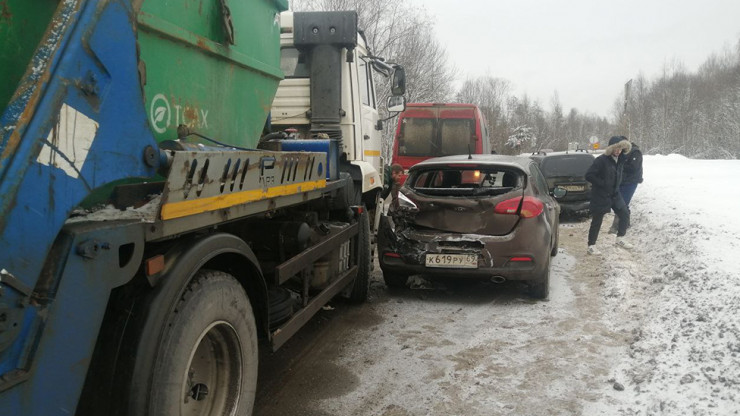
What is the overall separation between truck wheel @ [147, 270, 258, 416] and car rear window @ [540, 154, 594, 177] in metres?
11.0

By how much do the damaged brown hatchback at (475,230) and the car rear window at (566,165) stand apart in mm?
6888

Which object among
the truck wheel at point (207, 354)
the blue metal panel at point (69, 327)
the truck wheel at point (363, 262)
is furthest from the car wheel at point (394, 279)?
the blue metal panel at point (69, 327)

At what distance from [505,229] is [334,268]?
6.55 feet

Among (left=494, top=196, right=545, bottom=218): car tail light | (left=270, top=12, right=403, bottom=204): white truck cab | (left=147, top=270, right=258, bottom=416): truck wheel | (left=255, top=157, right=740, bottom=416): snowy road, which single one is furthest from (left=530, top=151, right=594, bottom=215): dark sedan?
(left=147, top=270, right=258, bottom=416): truck wheel

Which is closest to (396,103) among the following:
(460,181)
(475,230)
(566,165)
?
(460,181)

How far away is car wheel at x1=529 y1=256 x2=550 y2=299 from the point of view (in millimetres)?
5695

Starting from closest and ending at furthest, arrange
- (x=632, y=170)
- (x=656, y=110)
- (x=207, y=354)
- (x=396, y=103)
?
(x=207, y=354) → (x=396, y=103) → (x=632, y=170) → (x=656, y=110)

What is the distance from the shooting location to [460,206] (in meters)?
5.68

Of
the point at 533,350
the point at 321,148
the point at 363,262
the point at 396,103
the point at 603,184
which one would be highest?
the point at 396,103

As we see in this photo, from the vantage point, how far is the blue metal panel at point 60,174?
1452 millimetres

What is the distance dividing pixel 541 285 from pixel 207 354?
419 centimetres

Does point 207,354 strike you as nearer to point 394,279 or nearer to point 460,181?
point 394,279

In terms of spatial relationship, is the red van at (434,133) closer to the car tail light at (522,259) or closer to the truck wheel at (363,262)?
the truck wheel at (363,262)

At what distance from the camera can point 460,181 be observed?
6.92 metres
